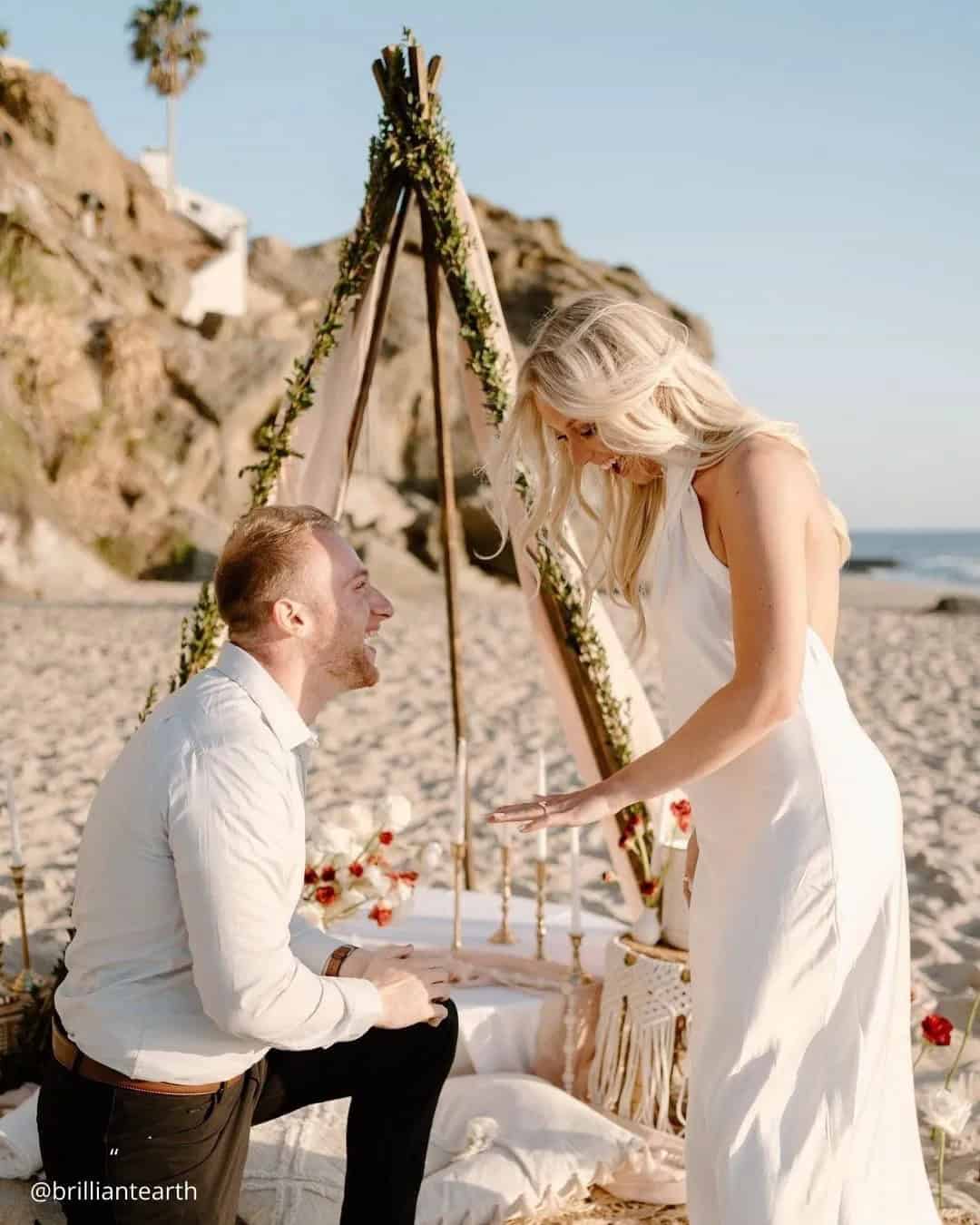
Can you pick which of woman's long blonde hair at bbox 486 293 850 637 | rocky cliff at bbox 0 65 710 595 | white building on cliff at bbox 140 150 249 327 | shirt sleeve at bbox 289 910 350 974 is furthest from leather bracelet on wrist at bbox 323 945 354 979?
white building on cliff at bbox 140 150 249 327

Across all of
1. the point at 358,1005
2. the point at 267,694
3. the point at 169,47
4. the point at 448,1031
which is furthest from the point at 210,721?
the point at 169,47

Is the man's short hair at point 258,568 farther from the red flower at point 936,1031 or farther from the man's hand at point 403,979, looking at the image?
the red flower at point 936,1031

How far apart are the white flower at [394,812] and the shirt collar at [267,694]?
1347mm

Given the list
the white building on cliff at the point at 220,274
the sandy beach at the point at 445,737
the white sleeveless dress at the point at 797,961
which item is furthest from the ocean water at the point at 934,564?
the white sleeveless dress at the point at 797,961

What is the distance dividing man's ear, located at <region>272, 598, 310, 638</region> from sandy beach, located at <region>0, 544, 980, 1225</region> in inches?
87.2

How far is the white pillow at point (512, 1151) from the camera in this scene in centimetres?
A: 298

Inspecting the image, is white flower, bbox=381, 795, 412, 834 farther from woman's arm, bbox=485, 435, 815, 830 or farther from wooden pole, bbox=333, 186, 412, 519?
woman's arm, bbox=485, 435, 815, 830

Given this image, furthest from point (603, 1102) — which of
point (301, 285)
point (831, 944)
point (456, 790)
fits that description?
point (301, 285)

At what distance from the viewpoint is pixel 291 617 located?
7.54 feet

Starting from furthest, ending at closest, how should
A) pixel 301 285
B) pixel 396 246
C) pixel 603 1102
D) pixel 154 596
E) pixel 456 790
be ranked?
pixel 301 285 < pixel 154 596 < pixel 396 246 < pixel 456 790 < pixel 603 1102

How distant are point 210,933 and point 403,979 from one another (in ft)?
1.54

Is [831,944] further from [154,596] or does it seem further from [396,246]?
[154,596]

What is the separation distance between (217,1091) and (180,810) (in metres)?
0.54

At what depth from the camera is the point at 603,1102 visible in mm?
3457
